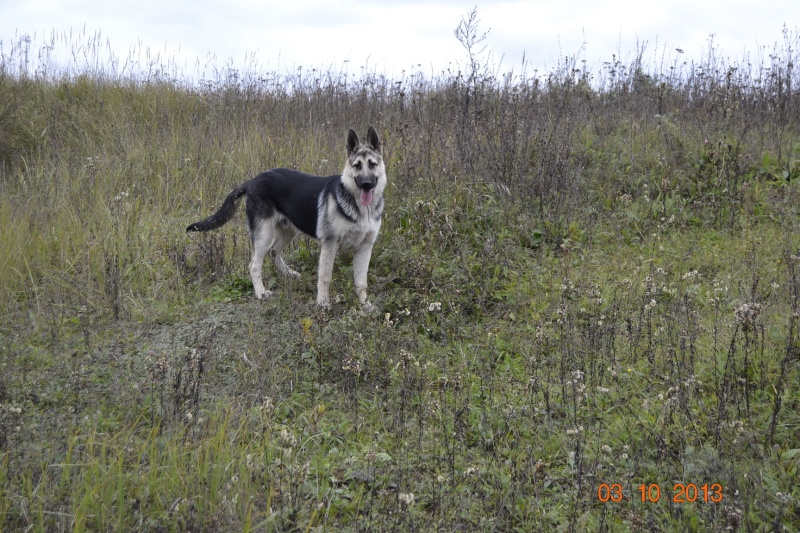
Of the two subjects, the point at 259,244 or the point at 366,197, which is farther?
the point at 259,244

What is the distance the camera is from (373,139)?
5531 millimetres

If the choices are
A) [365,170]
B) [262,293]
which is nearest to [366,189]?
[365,170]

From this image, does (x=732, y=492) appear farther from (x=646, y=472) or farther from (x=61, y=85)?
(x=61, y=85)

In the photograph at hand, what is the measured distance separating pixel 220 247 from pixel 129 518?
12.1 ft

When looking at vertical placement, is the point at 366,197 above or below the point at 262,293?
above

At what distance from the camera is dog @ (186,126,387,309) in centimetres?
534

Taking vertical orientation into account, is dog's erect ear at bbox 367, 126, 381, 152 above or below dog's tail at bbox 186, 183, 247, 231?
above

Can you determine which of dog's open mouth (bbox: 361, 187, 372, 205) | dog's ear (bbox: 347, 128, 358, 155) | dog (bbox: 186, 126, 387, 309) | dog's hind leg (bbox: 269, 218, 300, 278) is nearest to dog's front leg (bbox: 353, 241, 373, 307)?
dog (bbox: 186, 126, 387, 309)

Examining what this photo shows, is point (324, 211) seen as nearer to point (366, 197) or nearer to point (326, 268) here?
point (366, 197)

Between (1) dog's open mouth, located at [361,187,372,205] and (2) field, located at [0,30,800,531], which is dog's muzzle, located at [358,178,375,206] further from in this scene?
(2) field, located at [0,30,800,531]
